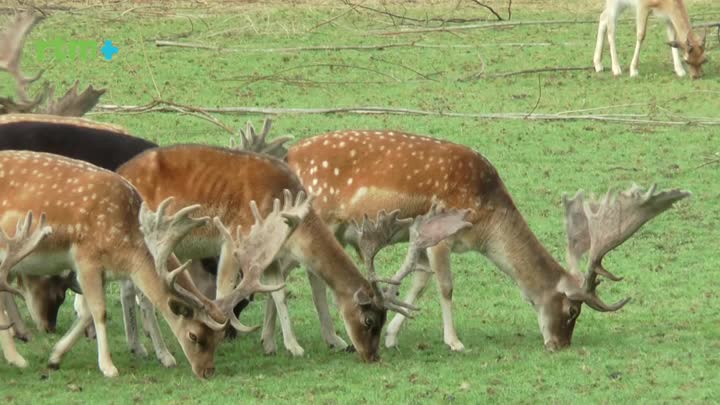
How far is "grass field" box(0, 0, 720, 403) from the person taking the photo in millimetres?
9422

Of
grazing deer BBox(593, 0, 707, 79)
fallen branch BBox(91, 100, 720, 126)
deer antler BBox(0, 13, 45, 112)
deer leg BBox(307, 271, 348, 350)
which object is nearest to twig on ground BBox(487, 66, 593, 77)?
grazing deer BBox(593, 0, 707, 79)

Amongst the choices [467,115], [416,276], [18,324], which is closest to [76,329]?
[18,324]

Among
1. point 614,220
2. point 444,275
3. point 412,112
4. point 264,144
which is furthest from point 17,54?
point 412,112

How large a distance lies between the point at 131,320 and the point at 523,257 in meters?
2.51

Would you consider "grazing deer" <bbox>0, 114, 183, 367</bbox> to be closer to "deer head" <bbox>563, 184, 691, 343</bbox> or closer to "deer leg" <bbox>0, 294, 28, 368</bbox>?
"deer leg" <bbox>0, 294, 28, 368</bbox>

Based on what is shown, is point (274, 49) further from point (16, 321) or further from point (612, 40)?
point (16, 321)

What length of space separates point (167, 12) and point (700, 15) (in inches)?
310

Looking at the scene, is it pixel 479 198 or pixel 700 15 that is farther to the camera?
pixel 700 15

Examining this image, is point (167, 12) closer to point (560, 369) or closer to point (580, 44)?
point (580, 44)

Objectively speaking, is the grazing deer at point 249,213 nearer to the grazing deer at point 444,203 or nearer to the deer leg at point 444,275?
the grazing deer at point 444,203

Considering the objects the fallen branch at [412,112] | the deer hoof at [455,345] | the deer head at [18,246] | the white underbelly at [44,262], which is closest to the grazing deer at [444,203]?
the deer hoof at [455,345]

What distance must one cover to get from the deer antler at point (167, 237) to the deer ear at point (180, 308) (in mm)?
54

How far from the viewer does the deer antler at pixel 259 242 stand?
370 inches

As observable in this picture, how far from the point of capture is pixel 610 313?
11.5 meters
